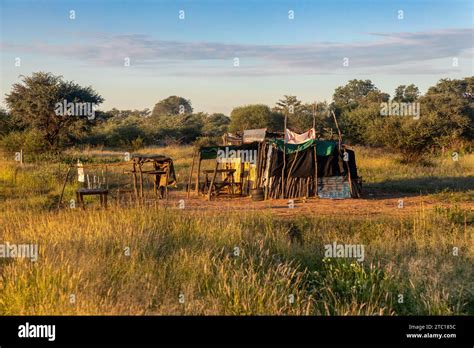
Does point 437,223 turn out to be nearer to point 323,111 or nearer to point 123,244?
point 123,244

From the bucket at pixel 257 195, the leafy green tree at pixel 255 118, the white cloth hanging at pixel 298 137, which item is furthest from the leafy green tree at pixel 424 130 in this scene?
the leafy green tree at pixel 255 118

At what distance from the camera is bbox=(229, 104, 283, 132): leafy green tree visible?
44.9 metres

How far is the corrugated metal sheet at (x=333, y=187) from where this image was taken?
16016 mm

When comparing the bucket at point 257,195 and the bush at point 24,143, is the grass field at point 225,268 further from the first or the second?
the bush at point 24,143

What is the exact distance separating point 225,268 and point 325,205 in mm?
8752

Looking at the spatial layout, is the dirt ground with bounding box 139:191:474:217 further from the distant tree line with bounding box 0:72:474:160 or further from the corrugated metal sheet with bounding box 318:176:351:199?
the distant tree line with bounding box 0:72:474:160

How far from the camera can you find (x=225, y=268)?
599 cm

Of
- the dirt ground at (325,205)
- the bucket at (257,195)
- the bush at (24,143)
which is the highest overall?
the bush at (24,143)

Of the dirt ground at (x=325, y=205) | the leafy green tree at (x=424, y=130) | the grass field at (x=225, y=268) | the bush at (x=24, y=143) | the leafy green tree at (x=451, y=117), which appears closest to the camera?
the grass field at (x=225, y=268)

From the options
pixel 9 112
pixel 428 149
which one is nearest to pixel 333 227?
pixel 428 149

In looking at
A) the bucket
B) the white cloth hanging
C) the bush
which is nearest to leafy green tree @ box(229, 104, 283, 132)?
the bush

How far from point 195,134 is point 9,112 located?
14512 mm

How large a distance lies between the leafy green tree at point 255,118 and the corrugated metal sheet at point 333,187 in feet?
91.7

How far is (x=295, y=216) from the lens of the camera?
1196cm
